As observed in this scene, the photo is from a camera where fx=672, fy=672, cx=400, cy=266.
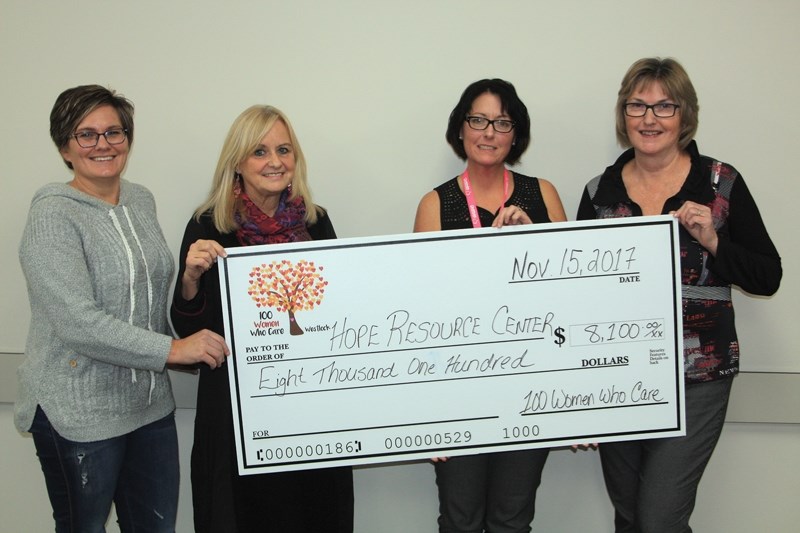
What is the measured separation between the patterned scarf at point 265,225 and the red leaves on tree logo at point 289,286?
0.15 meters

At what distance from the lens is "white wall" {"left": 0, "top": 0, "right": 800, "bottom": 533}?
8.57 feet

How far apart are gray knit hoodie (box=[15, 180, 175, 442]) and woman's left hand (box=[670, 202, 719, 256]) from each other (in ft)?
5.28

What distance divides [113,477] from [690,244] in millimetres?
1949

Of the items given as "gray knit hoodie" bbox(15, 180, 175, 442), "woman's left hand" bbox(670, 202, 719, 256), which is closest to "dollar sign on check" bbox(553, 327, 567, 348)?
"woman's left hand" bbox(670, 202, 719, 256)

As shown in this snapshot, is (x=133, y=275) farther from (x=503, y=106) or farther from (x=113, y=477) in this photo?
(x=503, y=106)

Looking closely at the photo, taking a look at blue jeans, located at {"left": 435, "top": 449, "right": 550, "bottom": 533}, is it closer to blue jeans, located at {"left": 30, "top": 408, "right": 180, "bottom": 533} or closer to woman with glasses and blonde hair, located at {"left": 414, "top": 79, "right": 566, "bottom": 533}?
woman with glasses and blonde hair, located at {"left": 414, "top": 79, "right": 566, "bottom": 533}

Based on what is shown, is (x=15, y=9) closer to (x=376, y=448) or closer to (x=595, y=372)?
(x=376, y=448)

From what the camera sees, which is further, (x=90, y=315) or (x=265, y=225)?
(x=265, y=225)

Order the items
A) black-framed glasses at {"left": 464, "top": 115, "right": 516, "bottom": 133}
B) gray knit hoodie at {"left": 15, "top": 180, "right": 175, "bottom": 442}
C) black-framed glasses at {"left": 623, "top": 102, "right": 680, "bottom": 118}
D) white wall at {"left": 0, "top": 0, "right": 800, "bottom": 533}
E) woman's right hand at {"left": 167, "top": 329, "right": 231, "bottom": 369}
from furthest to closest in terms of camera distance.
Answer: white wall at {"left": 0, "top": 0, "right": 800, "bottom": 533}, black-framed glasses at {"left": 464, "top": 115, "right": 516, "bottom": 133}, black-framed glasses at {"left": 623, "top": 102, "right": 680, "bottom": 118}, woman's right hand at {"left": 167, "top": 329, "right": 231, "bottom": 369}, gray knit hoodie at {"left": 15, "top": 180, "right": 175, "bottom": 442}

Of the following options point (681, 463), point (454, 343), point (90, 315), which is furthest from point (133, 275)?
point (681, 463)

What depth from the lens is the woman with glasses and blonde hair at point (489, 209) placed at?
89.7 inches

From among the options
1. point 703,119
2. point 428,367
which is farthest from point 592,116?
point 428,367

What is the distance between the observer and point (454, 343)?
7.01 feet

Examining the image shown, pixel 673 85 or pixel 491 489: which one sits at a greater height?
pixel 673 85
